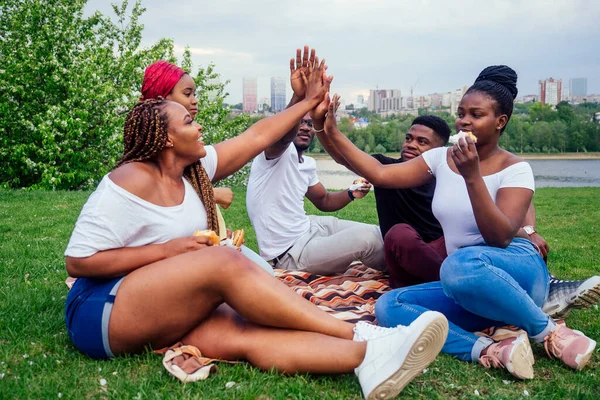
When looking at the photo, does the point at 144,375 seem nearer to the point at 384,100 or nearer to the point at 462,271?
the point at 462,271

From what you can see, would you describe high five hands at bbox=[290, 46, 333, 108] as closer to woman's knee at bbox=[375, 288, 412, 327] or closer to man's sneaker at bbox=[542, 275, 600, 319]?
woman's knee at bbox=[375, 288, 412, 327]

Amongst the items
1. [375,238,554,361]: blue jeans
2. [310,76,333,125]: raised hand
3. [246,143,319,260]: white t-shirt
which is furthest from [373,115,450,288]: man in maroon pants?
[310,76,333,125]: raised hand

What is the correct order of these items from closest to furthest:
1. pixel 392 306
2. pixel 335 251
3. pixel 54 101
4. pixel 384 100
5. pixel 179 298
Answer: pixel 179 298
pixel 392 306
pixel 335 251
pixel 54 101
pixel 384 100

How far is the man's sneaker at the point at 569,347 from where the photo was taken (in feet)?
11.3

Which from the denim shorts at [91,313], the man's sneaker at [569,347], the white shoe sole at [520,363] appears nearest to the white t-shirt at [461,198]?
the man's sneaker at [569,347]

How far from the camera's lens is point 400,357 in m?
2.86

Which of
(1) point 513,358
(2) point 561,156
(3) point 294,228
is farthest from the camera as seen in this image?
(2) point 561,156

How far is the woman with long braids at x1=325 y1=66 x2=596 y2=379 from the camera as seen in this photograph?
3.48m

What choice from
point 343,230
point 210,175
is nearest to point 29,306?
point 210,175

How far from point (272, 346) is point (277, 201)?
253 centimetres

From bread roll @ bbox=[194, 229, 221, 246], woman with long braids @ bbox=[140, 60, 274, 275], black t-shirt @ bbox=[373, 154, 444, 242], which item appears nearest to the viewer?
bread roll @ bbox=[194, 229, 221, 246]

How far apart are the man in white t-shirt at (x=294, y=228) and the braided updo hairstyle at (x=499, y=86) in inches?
71.3

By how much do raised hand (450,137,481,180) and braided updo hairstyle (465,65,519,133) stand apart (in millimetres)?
714

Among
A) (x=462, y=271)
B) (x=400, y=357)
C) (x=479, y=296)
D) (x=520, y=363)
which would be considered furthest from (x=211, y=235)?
(x=520, y=363)
